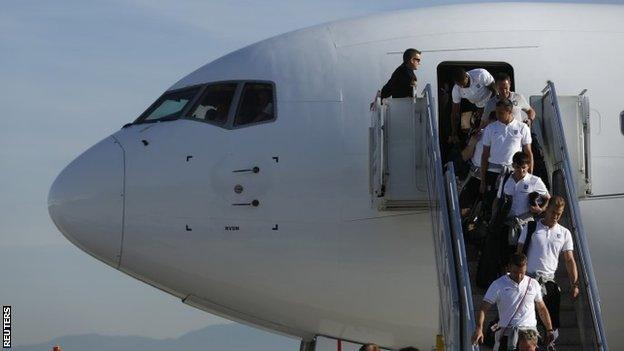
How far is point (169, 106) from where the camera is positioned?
16844 millimetres

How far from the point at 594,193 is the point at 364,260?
2.79 meters

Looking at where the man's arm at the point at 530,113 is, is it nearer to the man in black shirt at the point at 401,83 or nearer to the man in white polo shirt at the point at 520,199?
the man in white polo shirt at the point at 520,199

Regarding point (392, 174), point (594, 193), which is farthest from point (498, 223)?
point (594, 193)

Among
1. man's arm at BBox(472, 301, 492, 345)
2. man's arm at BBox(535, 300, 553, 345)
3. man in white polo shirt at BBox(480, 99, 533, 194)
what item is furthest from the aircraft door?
man's arm at BBox(472, 301, 492, 345)

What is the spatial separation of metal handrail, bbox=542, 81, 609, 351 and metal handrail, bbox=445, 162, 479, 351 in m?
1.15

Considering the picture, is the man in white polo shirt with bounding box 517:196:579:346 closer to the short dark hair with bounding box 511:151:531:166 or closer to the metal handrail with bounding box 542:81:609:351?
the metal handrail with bounding box 542:81:609:351

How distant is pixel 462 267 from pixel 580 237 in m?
1.32

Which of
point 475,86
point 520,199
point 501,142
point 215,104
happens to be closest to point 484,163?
point 501,142

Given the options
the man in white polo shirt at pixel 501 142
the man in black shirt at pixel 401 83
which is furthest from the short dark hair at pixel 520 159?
the man in black shirt at pixel 401 83

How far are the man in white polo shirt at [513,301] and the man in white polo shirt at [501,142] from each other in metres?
1.69

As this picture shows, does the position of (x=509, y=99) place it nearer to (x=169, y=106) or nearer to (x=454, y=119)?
(x=454, y=119)

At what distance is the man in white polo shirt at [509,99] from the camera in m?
13.7

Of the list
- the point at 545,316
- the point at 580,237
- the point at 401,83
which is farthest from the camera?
the point at 401,83

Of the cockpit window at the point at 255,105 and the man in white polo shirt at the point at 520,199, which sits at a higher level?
the cockpit window at the point at 255,105
